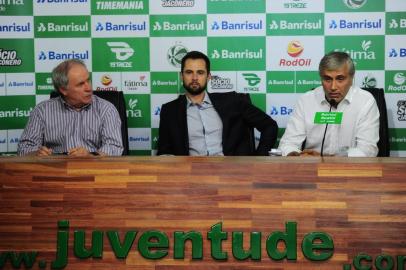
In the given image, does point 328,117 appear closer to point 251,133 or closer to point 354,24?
point 251,133

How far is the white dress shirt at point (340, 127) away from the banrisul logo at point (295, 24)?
74 centimetres

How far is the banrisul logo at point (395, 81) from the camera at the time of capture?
4.29m

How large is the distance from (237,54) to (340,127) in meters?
1.07

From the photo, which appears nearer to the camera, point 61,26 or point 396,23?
point 396,23

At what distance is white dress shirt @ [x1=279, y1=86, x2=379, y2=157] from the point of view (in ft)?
11.5

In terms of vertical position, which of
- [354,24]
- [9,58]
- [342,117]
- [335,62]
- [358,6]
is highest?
[358,6]

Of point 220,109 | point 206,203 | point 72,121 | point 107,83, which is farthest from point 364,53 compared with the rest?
point 206,203

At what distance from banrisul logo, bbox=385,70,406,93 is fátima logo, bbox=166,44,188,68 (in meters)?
1.42

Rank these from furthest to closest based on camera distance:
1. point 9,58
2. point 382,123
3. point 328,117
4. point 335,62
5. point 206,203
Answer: point 9,58 < point 382,123 < point 335,62 < point 328,117 < point 206,203

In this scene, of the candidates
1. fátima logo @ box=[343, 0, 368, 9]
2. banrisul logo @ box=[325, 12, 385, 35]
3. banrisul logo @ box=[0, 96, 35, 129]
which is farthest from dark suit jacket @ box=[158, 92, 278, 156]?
banrisul logo @ box=[0, 96, 35, 129]

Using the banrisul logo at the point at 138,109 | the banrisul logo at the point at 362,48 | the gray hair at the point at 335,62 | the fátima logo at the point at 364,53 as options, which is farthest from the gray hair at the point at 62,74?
the fátima logo at the point at 364,53

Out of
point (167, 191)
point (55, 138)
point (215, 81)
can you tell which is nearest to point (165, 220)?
point (167, 191)

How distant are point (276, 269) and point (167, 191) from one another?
43 cm

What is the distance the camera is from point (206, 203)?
2027 mm
